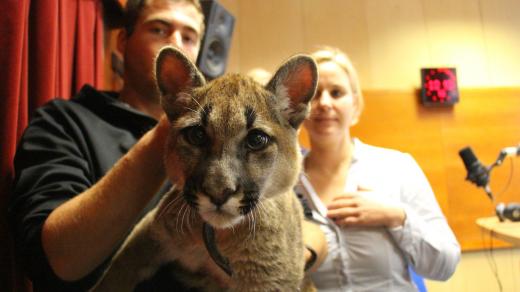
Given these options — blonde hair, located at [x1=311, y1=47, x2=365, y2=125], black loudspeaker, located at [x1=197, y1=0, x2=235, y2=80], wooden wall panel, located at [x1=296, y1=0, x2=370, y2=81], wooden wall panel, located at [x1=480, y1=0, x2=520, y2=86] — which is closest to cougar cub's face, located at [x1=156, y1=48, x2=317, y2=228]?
blonde hair, located at [x1=311, y1=47, x2=365, y2=125]

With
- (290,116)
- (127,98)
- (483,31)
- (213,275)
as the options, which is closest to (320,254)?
(213,275)

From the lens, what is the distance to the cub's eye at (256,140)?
1.08m

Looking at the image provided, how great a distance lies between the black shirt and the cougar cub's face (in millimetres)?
466

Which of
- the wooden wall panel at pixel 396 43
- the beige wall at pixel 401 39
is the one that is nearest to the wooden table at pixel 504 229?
the beige wall at pixel 401 39

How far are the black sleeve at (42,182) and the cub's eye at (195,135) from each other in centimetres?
55

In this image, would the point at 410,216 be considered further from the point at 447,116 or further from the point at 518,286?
the point at 518,286

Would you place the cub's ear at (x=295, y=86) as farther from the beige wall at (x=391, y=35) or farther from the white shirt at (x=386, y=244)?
the beige wall at (x=391, y=35)

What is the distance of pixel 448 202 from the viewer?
169 inches

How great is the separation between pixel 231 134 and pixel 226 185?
16cm

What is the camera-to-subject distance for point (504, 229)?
9.83 feet

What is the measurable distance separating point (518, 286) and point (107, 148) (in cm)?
482

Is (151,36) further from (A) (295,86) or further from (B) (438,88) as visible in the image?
(B) (438,88)

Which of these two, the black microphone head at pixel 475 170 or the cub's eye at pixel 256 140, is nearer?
the cub's eye at pixel 256 140

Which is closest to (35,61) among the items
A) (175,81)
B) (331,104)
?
(175,81)
